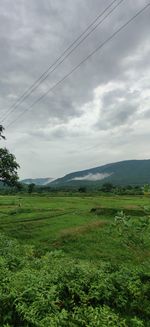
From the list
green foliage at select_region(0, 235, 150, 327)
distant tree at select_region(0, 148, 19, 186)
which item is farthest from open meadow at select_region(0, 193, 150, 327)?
distant tree at select_region(0, 148, 19, 186)

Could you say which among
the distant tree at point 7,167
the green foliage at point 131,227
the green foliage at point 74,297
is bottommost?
the green foliage at point 74,297

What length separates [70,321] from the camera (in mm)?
10164

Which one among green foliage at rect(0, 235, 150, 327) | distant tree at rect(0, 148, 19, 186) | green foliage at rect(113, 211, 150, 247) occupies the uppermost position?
distant tree at rect(0, 148, 19, 186)

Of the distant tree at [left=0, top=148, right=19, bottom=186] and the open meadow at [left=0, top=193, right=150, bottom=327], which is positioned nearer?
the open meadow at [left=0, top=193, right=150, bottom=327]

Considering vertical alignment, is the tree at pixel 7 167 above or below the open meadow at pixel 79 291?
above

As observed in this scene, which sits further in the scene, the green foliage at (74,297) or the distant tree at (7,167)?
the distant tree at (7,167)

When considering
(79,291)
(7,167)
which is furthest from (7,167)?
(79,291)

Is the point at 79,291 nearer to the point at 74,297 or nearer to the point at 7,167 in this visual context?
the point at 74,297

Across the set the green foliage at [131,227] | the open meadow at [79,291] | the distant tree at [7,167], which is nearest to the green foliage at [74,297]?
the open meadow at [79,291]

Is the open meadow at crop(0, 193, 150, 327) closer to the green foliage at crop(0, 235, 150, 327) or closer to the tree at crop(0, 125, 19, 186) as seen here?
the green foliage at crop(0, 235, 150, 327)

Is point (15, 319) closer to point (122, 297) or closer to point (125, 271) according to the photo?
point (122, 297)

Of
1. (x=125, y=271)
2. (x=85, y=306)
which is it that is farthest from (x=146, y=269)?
(x=85, y=306)

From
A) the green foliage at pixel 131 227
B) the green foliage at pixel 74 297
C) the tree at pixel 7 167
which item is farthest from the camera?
the tree at pixel 7 167

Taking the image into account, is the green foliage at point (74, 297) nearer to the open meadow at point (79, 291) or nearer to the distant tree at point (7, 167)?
the open meadow at point (79, 291)
